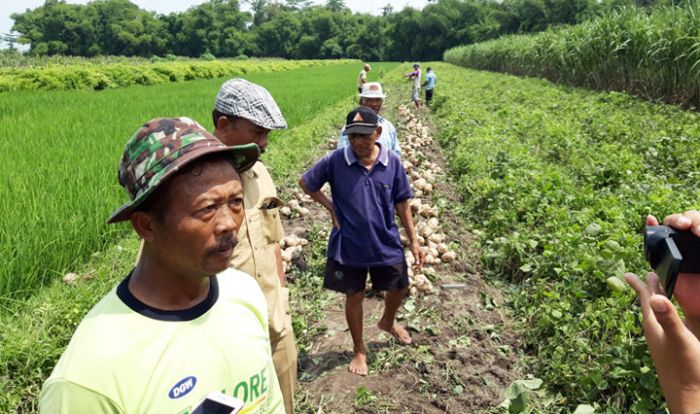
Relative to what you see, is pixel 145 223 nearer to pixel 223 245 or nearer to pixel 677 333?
pixel 223 245

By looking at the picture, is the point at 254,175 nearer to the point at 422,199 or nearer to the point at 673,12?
the point at 422,199

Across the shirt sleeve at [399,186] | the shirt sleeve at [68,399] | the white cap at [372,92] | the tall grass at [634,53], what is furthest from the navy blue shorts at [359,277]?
the tall grass at [634,53]

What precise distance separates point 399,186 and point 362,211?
0.35m

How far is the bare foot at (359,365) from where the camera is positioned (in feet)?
10.6

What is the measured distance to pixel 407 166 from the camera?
734 centimetres

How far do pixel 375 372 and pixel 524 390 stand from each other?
3.37 feet

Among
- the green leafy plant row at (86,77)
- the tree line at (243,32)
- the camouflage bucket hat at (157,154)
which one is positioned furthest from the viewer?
the tree line at (243,32)

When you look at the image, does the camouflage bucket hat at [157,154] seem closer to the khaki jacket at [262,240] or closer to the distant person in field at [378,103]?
the khaki jacket at [262,240]

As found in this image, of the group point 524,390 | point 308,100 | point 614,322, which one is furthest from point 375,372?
point 308,100

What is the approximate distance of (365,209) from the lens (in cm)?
295

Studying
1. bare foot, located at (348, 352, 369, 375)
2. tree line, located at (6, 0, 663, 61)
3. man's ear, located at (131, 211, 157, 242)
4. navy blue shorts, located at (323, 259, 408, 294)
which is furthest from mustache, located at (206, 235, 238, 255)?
tree line, located at (6, 0, 663, 61)

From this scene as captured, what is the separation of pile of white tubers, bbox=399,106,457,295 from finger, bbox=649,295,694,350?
3.06m

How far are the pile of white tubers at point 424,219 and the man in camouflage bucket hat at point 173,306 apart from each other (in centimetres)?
314

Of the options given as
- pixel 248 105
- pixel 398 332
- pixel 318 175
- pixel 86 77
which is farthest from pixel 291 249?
pixel 86 77
